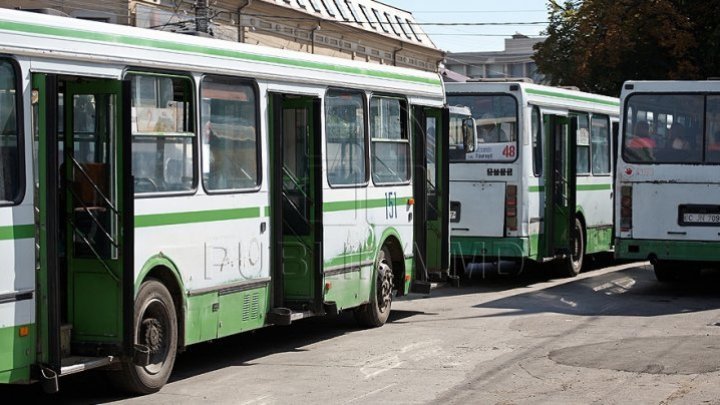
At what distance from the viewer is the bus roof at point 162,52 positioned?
29.9 feet

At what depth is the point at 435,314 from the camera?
16.2 meters

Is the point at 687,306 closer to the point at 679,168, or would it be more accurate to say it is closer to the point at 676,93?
the point at 679,168

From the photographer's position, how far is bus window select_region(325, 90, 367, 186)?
1351 centimetres

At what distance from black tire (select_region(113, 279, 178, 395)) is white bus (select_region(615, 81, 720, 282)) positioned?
921 centimetres

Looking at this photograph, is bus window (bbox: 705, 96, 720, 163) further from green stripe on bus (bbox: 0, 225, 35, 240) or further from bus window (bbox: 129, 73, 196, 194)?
green stripe on bus (bbox: 0, 225, 35, 240)

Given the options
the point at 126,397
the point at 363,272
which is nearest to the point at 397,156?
the point at 363,272

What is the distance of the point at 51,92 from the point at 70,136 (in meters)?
0.72

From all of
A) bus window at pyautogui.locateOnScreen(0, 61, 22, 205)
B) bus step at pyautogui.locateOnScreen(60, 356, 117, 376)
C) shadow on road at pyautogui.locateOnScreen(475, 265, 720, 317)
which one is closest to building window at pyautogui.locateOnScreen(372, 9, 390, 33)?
shadow on road at pyautogui.locateOnScreen(475, 265, 720, 317)

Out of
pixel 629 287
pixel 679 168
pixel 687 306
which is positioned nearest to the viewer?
pixel 687 306

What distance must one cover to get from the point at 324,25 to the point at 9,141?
6308 cm

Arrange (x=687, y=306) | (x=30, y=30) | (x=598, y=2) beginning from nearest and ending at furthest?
(x=30, y=30) < (x=687, y=306) < (x=598, y=2)

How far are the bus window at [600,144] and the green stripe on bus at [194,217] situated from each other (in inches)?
449

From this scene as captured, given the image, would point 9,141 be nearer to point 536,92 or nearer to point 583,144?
point 536,92

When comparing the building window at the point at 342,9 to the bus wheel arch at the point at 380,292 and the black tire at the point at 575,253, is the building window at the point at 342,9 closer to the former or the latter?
the black tire at the point at 575,253
